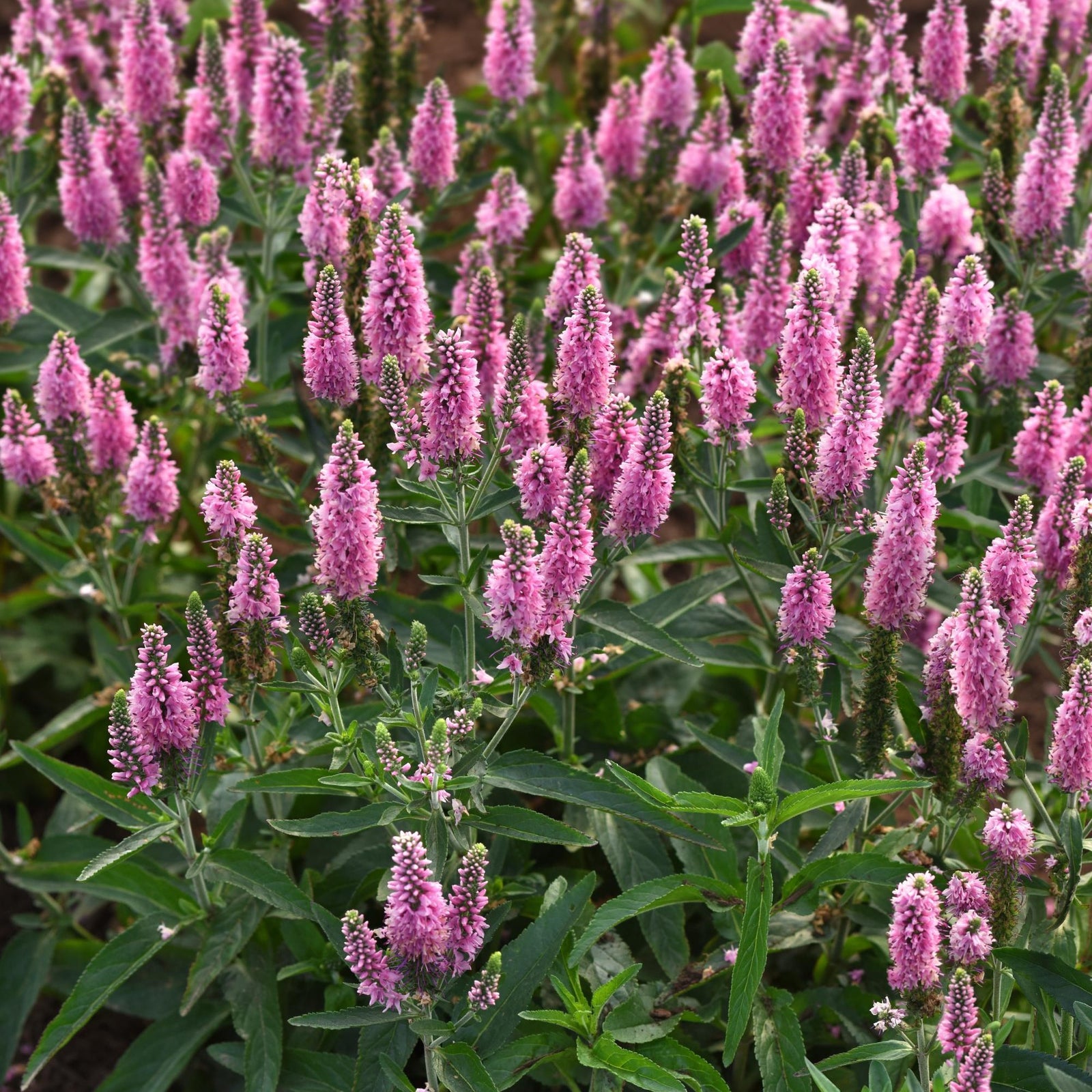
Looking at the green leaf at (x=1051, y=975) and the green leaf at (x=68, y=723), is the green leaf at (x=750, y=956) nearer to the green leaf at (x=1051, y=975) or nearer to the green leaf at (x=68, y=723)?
the green leaf at (x=1051, y=975)

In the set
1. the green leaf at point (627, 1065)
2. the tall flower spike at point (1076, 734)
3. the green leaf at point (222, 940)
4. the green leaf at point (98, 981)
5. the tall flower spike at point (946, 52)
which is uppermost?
the tall flower spike at point (946, 52)

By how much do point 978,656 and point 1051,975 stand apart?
0.73 metres

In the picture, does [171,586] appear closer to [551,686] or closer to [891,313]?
[551,686]

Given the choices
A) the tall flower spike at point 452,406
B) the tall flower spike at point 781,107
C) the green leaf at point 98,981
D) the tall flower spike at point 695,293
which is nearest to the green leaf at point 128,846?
the green leaf at point 98,981

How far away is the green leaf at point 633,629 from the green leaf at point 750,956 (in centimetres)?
56

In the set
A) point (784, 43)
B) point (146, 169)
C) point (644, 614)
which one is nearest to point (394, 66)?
point (146, 169)

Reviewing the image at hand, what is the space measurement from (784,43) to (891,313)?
3.21 ft

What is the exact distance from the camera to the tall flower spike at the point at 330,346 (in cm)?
326

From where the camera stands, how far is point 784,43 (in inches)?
173

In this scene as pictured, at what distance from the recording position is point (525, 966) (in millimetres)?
3217

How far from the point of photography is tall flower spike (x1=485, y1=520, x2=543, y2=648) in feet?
9.50

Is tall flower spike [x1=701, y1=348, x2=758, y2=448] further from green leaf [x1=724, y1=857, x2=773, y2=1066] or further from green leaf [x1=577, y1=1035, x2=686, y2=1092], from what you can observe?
green leaf [x1=577, y1=1035, x2=686, y2=1092]

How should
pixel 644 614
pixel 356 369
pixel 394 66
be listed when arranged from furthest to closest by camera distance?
pixel 394 66 → pixel 644 614 → pixel 356 369

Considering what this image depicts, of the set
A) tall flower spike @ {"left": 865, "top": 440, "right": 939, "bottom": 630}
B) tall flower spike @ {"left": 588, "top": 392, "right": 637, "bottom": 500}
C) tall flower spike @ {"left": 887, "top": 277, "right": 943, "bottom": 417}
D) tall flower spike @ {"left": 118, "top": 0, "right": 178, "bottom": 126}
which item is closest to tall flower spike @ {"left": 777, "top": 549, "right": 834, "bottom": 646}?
tall flower spike @ {"left": 865, "top": 440, "right": 939, "bottom": 630}
